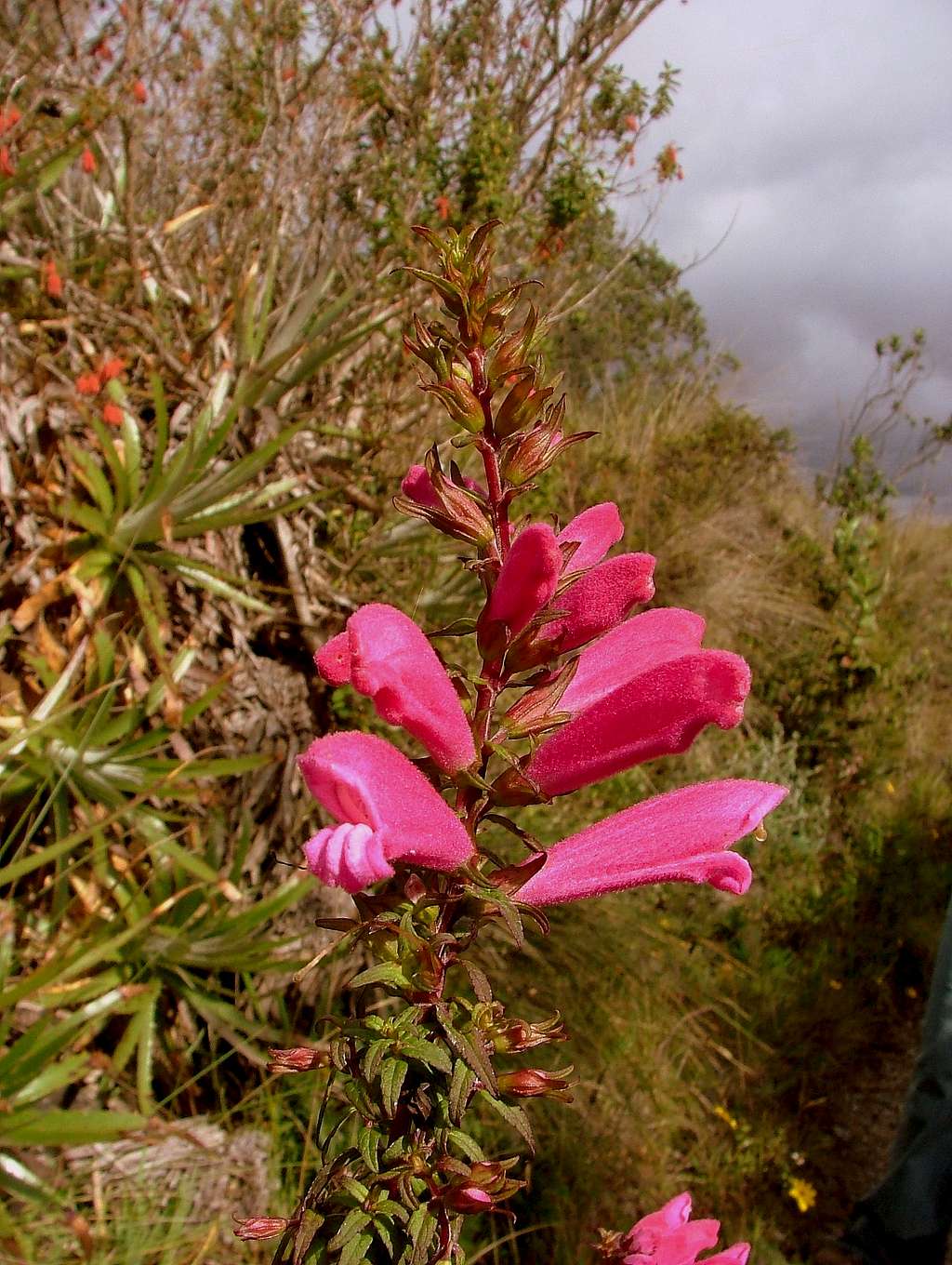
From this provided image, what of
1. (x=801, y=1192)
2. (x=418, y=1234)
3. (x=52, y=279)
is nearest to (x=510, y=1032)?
(x=418, y=1234)

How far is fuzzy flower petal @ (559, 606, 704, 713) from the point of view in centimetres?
75

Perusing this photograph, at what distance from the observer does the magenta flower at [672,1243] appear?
0.74 m

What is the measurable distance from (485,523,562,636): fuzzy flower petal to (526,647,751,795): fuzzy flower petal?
0.36 feet

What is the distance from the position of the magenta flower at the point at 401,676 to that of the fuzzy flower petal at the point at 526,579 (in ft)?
0.22

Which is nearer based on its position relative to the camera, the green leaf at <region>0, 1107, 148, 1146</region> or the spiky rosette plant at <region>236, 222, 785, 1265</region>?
the spiky rosette plant at <region>236, 222, 785, 1265</region>

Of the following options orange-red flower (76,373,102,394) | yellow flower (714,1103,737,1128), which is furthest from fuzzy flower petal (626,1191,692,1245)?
yellow flower (714,1103,737,1128)

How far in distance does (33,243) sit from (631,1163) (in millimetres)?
3589

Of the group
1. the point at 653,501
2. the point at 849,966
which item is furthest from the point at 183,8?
the point at 849,966

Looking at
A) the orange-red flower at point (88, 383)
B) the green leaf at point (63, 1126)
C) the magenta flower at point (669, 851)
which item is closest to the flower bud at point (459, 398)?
the magenta flower at point (669, 851)

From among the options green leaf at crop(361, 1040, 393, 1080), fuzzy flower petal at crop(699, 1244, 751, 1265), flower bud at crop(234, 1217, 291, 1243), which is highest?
green leaf at crop(361, 1040, 393, 1080)

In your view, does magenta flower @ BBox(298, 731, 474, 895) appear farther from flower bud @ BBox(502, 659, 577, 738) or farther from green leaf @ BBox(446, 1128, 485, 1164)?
green leaf @ BBox(446, 1128, 485, 1164)

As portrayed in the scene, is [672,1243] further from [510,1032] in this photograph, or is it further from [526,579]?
[526,579]

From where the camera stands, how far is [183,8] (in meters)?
4.01

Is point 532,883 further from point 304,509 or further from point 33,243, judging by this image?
point 33,243
